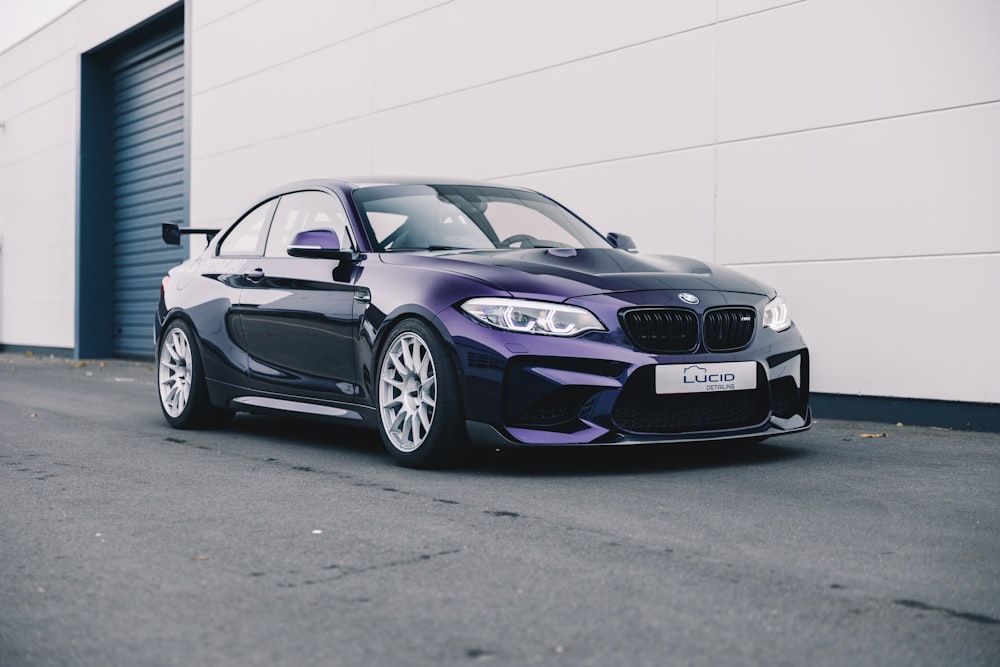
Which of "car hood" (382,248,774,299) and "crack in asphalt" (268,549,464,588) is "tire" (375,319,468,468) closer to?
"car hood" (382,248,774,299)

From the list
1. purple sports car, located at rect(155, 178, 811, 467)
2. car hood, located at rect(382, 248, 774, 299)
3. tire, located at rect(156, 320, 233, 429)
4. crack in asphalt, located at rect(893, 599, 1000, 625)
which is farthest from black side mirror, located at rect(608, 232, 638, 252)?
crack in asphalt, located at rect(893, 599, 1000, 625)

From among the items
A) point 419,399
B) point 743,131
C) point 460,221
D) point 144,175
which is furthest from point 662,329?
point 144,175

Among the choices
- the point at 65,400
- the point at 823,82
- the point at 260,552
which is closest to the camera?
the point at 260,552

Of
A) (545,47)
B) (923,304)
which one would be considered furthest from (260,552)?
(545,47)

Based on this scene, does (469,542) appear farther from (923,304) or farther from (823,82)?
(823,82)

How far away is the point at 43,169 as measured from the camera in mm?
23453

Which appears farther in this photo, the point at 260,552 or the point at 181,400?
the point at 181,400

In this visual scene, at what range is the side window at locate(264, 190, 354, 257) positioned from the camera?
667 centimetres

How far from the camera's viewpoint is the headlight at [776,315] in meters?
6.02

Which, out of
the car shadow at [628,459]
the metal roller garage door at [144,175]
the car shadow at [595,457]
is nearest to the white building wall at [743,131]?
the car shadow at [595,457]

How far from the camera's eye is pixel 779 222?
29.6 ft

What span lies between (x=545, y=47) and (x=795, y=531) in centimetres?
775

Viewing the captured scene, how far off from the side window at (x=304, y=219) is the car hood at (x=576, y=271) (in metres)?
0.51

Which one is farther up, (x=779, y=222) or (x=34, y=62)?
(x=34, y=62)
